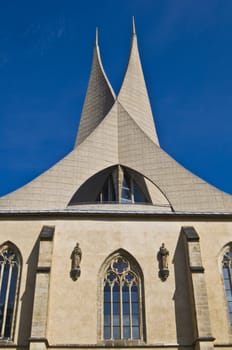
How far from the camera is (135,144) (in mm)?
20781

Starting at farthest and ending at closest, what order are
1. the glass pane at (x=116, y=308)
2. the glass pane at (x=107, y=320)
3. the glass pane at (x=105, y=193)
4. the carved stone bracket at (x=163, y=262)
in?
the glass pane at (x=105, y=193) < the carved stone bracket at (x=163, y=262) < the glass pane at (x=116, y=308) < the glass pane at (x=107, y=320)

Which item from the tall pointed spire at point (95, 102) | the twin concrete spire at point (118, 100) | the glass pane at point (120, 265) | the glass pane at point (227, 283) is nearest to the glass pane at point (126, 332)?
the glass pane at point (120, 265)

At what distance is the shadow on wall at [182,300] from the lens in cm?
1456

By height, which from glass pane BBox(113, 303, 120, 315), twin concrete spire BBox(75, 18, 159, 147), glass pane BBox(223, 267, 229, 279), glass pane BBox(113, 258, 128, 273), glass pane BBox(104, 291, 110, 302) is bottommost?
glass pane BBox(113, 303, 120, 315)

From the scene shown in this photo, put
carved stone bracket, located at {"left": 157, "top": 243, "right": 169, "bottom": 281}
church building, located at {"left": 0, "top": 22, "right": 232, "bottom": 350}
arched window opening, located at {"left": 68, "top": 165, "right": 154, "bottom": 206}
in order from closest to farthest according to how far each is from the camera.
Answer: church building, located at {"left": 0, "top": 22, "right": 232, "bottom": 350} → carved stone bracket, located at {"left": 157, "top": 243, "right": 169, "bottom": 281} → arched window opening, located at {"left": 68, "top": 165, "right": 154, "bottom": 206}

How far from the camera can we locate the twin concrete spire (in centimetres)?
2747

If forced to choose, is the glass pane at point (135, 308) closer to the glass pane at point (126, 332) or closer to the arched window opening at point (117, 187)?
the glass pane at point (126, 332)

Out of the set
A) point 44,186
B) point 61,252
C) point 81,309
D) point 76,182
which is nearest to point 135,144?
point 76,182

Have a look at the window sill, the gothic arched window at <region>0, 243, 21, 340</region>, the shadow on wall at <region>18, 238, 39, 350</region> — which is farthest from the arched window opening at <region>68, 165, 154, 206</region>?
the window sill

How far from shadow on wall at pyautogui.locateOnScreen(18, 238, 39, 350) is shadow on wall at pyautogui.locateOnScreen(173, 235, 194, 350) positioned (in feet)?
16.9

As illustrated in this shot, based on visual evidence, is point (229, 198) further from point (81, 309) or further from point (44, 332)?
point (44, 332)

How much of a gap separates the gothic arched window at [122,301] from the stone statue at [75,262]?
1.10 meters

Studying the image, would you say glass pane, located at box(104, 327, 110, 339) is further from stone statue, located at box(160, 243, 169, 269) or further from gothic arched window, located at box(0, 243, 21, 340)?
gothic arched window, located at box(0, 243, 21, 340)

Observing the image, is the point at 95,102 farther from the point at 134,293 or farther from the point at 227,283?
the point at 227,283
